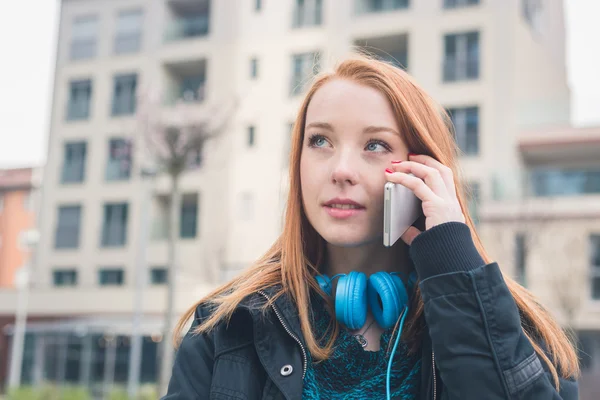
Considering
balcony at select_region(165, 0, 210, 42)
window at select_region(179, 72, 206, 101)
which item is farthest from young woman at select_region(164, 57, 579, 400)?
balcony at select_region(165, 0, 210, 42)

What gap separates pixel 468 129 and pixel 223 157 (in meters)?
9.65

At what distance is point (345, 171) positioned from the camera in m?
1.75

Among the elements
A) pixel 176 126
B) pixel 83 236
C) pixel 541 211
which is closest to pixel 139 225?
pixel 83 236

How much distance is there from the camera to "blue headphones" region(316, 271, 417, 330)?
5.70ft

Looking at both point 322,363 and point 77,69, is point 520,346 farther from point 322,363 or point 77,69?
point 77,69

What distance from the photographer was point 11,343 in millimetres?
28328

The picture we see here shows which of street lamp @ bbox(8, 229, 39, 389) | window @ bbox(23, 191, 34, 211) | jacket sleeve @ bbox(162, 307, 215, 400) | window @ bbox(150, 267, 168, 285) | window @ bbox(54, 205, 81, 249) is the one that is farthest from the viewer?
window @ bbox(23, 191, 34, 211)

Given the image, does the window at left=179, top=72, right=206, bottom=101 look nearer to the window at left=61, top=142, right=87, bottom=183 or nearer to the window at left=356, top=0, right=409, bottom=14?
the window at left=61, top=142, right=87, bottom=183

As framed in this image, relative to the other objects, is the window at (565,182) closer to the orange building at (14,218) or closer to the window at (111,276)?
the window at (111,276)

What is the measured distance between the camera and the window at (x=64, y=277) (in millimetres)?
29578

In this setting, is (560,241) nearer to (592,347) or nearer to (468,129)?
(592,347)

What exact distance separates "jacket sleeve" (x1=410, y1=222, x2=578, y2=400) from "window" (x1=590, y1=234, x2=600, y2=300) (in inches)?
846

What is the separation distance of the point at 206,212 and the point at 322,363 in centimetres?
2608

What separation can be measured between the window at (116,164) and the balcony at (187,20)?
16.2 feet
